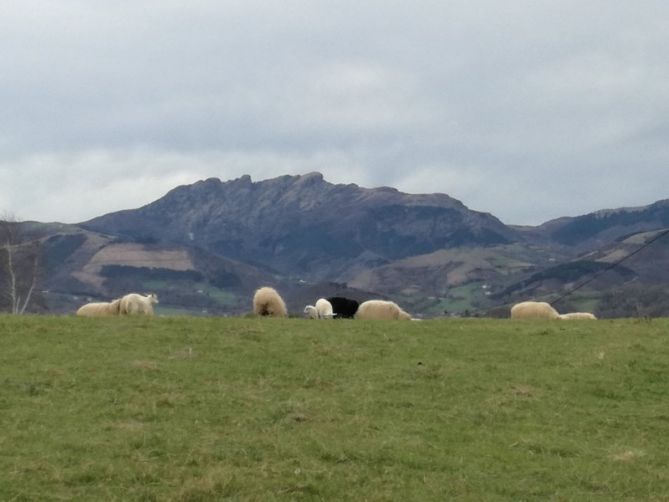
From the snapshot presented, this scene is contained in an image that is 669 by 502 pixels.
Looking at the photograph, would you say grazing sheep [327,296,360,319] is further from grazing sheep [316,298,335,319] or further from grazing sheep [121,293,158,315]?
grazing sheep [121,293,158,315]

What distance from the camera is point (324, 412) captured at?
15195 millimetres

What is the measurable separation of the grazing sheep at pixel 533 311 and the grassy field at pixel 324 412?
26.6 ft

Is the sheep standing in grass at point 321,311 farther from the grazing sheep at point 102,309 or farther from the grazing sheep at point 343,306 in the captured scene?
the grazing sheep at point 102,309

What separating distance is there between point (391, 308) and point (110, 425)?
19776 millimetres

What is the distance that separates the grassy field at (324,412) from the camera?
11.6 m

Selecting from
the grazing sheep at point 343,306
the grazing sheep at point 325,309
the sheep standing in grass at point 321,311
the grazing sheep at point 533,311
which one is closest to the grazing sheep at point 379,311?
the sheep standing in grass at point 321,311

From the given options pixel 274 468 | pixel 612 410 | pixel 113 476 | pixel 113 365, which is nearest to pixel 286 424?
pixel 274 468

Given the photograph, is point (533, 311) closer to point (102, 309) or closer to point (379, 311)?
point (379, 311)

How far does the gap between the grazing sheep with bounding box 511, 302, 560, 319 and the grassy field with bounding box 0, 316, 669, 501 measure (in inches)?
320

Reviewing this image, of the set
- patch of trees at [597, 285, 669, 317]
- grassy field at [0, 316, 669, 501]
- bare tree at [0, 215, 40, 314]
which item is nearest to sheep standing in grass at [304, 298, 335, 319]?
grassy field at [0, 316, 669, 501]

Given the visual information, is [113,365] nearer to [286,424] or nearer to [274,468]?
[286,424]

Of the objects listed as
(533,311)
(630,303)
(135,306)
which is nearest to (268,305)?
(135,306)

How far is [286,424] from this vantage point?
1441 centimetres

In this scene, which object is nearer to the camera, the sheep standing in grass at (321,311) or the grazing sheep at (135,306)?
the grazing sheep at (135,306)
